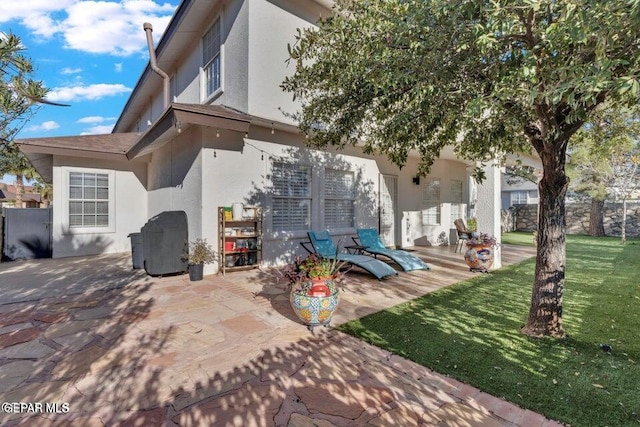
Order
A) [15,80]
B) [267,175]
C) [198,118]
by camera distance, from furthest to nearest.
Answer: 1. [267,175]
2. [198,118]
3. [15,80]

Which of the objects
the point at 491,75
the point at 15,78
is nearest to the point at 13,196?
the point at 15,78

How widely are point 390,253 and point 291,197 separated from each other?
10.00ft

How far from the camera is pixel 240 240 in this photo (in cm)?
742

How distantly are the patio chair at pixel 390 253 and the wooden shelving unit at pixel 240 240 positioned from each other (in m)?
2.90

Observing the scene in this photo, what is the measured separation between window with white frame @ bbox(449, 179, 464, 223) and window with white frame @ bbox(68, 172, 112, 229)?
44.7ft

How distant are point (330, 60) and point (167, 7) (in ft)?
32.8

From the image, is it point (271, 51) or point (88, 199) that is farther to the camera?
point (88, 199)

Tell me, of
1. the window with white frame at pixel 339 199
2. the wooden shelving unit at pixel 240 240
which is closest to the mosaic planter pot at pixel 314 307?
the wooden shelving unit at pixel 240 240

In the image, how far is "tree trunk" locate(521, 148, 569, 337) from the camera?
3811 millimetres

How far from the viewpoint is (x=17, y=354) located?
335 centimetres

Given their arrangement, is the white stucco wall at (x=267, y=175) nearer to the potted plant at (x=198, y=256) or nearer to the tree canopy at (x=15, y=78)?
the potted plant at (x=198, y=256)

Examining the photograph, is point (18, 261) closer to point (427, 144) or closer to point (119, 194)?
point (119, 194)

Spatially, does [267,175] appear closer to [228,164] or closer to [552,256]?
[228,164]

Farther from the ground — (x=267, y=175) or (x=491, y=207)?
(x=267, y=175)
